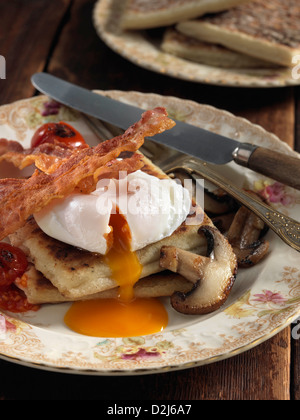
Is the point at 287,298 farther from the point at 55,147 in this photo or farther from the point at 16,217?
the point at 55,147

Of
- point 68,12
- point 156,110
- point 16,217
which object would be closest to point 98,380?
point 16,217

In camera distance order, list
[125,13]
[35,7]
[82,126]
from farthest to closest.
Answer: [35,7]
[125,13]
[82,126]

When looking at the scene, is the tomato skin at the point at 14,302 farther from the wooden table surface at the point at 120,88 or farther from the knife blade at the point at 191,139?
the knife blade at the point at 191,139

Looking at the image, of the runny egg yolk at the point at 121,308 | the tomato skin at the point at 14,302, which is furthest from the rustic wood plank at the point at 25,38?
the runny egg yolk at the point at 121,308

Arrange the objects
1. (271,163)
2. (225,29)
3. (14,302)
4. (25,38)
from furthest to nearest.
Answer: (25,38), (225,29), (271,163), (14,302)

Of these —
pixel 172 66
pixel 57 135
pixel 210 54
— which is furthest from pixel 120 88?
pixel 57 135

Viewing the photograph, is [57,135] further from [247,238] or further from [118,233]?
[247,238]
